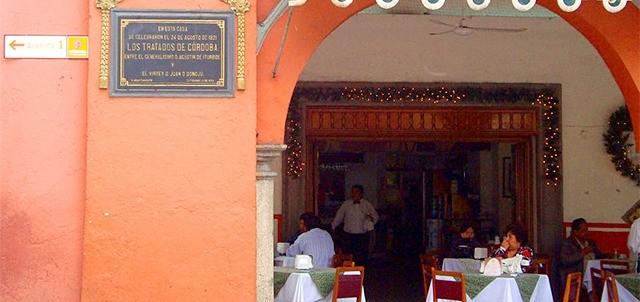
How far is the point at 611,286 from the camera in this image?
809cm

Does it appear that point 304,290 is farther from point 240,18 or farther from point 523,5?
point 523,5

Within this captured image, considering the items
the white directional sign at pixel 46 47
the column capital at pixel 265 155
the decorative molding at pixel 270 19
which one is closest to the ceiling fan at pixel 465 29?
the decorative molding at pixel 270 19

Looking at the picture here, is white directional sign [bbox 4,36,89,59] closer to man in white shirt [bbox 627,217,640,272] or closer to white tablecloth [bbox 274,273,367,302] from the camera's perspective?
white tablecloth [bbox 274,273,367,302]

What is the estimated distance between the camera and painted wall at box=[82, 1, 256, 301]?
21.9 ft

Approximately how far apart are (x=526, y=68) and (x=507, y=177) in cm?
267

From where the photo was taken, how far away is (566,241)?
10609 mm

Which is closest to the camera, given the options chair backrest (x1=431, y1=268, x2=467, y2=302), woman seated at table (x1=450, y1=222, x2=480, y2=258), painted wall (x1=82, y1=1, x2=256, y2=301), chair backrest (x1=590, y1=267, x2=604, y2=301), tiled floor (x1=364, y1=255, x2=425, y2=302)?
painted wall (x1=82, y1=1, x2=256, y2=301)

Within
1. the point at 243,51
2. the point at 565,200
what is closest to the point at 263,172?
the point at 243,51

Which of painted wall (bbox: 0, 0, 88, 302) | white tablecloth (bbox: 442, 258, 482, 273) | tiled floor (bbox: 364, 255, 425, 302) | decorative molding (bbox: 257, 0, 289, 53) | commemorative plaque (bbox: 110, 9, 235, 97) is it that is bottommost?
tiled floor (bbox: 364, 255, 425, 302)

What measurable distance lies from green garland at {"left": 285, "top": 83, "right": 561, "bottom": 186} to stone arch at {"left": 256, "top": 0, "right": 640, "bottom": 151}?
3.98 m

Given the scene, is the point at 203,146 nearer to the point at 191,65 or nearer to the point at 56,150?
the point at 191,65

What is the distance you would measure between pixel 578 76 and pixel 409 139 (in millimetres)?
2364

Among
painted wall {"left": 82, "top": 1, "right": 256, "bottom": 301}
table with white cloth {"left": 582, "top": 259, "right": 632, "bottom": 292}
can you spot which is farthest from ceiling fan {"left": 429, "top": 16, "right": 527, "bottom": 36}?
painted wall {"left": 82, "top": 1, "right": 256, "bottom": 301}

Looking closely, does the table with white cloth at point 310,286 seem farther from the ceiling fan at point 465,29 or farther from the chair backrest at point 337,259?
the ceiling fan at point 465,29
